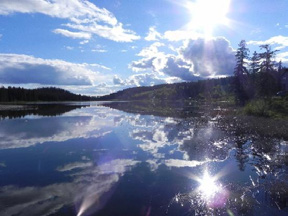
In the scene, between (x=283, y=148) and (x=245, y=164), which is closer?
(x=245, y=164)

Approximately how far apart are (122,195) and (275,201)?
5.87m

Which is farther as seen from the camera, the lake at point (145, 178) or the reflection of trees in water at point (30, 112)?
the reflection of trees in water at point (30, 112)

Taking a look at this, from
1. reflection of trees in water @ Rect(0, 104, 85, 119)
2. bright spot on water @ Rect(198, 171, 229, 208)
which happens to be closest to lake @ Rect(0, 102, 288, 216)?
bright spot on water @ Rect(198, 171, 229, 208)

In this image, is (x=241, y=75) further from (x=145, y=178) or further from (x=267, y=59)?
(x=145, y=178)

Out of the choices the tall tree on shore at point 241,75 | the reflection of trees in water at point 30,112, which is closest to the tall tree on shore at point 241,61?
the tall tree on shore at point 241,75

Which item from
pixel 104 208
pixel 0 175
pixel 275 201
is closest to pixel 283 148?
pixel 275 201

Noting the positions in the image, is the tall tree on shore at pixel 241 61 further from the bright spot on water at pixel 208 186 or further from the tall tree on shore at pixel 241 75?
the bright spot on water at pixel 208 186

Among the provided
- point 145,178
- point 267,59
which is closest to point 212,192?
point 145,178

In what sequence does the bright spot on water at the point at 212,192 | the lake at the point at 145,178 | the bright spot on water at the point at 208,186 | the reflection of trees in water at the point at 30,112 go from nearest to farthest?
the lake at the point at 145,178 < the bright spot on water at the point at 212,192 < the bright spot on water at the point at 208,186 < the reflection of trees in water at the point at 30,112

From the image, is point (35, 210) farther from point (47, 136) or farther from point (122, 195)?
point (47, 136)

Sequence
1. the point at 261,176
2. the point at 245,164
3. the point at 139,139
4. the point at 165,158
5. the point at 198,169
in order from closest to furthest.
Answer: the point at 261,176
the point at 198,169
the point at 245,164
the point at 165,158
the point at 139,139

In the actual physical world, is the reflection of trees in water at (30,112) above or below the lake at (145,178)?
below

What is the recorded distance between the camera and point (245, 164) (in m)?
14.4

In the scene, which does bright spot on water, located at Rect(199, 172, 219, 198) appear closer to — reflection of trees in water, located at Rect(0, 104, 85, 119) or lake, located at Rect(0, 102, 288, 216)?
lake, located at Rect(0, 102, 288, 216)
